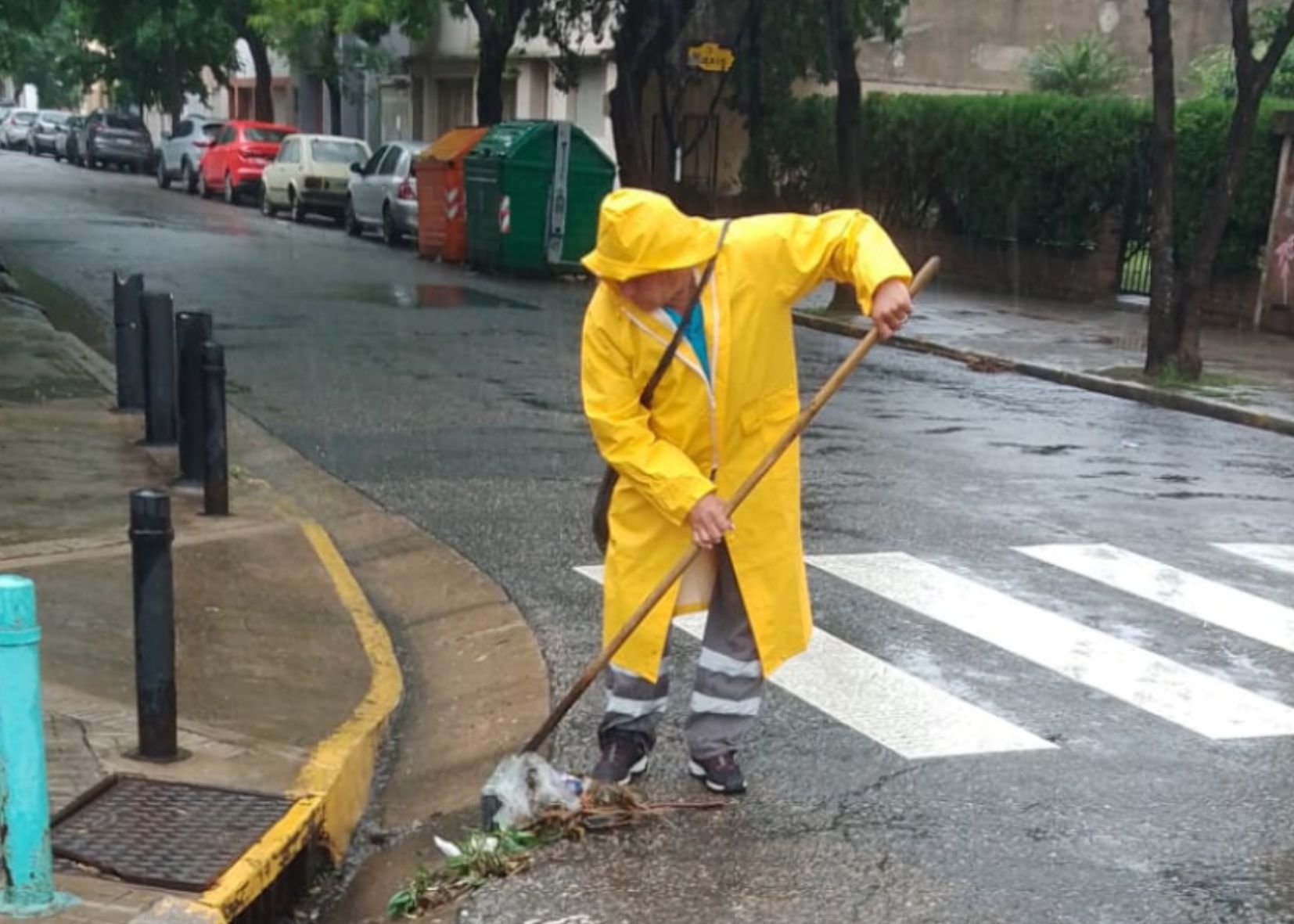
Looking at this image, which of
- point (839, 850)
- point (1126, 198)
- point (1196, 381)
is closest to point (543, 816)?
point (839, 850)

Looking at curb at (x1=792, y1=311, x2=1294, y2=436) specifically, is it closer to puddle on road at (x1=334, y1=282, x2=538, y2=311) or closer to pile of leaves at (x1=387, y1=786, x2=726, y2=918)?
puddle on road at (x1=334, y1=282, x2=538, y2=311)

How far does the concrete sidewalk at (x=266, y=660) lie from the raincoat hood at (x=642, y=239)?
1774 millimetres

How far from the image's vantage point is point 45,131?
178ft

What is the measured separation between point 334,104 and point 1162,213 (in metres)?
31.4

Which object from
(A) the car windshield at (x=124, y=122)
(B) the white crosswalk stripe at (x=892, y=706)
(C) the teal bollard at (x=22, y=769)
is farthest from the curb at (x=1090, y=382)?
(A) the car windshield at (x=124, y=122)

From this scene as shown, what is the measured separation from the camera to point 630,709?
4.75m

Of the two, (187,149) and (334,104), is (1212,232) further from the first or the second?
(334,104)

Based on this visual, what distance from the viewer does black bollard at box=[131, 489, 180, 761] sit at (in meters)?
4.77

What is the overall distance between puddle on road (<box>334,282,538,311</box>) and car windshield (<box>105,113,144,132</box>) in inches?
1171

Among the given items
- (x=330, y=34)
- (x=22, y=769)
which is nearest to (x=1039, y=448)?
(x=22, y=769)

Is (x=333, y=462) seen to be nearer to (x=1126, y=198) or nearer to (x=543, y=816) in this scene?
(x=543, y=816)

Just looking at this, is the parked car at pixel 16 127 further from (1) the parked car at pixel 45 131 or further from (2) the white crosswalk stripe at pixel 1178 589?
(2) the white crosswalk stripe at pixel 1178 589

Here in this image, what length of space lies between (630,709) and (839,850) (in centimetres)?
71

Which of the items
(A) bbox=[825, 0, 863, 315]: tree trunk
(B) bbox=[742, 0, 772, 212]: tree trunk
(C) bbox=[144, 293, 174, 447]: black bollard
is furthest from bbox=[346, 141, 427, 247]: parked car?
(C) bbox=[144, 293, 174, 447]: black bollard
